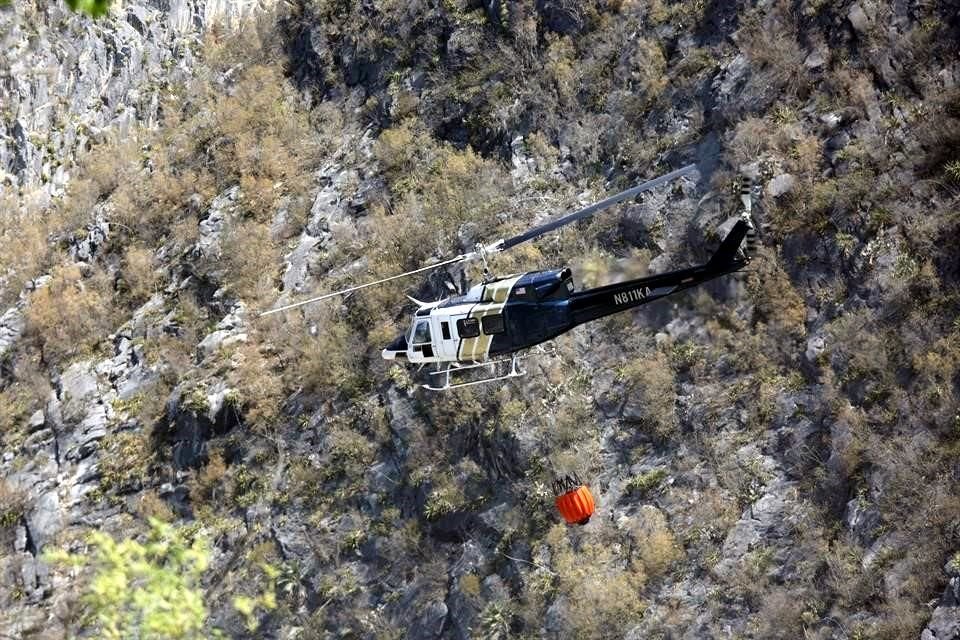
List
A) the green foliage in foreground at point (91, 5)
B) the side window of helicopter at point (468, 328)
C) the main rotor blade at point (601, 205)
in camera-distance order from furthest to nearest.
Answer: the side window of helicopter at point (468, 328)
the main rotor blade at point (601, 205)
the green foliage in foreground at point (91, 5)

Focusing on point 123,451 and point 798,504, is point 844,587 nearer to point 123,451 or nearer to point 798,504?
point 798,504

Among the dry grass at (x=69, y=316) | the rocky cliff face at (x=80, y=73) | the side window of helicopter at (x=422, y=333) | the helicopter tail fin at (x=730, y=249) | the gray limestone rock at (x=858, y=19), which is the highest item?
the rocky cliff face at (x=80, y=73)

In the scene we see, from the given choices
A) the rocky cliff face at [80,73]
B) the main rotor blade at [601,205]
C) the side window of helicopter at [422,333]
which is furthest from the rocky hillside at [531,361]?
the rocky cliff face at [80,73]

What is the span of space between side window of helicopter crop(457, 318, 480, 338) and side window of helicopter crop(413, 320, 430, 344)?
0.77m

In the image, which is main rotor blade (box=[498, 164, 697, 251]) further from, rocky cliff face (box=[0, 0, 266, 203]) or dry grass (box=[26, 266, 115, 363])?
rocky cliff face (box=[0, 0, 266, 203])

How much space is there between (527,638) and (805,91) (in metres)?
14.1

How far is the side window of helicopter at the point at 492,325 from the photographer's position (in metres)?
17.1

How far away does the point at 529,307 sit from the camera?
16875 mm

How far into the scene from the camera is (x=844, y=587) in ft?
55.8

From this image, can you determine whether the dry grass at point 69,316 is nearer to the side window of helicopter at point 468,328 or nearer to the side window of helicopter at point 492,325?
the side window of helicopter at point 468,328

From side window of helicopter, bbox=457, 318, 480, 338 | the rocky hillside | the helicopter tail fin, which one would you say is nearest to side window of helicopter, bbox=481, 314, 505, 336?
side window of helicopter, bbox=457, 318, 480, 338

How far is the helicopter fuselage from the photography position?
15.9 meters

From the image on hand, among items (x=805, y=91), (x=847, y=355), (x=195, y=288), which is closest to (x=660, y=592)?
(x=847, y=355)

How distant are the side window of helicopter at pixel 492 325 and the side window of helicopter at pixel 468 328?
13cm
